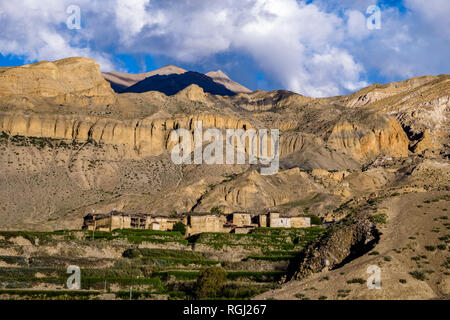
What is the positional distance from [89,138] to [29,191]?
33.4m

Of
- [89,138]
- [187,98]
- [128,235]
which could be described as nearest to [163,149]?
[89,138]

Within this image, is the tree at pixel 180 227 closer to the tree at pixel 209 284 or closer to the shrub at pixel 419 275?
the tree at pixel 209 284

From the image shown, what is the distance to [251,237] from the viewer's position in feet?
204

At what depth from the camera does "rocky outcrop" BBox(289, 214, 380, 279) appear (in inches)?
1471

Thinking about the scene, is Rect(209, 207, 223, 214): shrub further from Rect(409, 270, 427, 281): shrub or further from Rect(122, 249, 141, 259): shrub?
Rect(409, 270, 427, 281): shrub

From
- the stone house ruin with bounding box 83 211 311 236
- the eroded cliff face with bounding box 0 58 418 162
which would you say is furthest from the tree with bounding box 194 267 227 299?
the eroded cliff face with bounding box 0 58 418 162

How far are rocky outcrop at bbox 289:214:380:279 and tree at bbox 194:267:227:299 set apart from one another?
4527 mm

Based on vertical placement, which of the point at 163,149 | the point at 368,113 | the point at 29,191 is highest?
the point at 368,113

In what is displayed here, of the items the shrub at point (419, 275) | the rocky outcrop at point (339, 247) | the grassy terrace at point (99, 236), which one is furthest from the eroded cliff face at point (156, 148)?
the shrub at point (419, 275)

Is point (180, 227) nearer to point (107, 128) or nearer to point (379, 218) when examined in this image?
point (379, 218)

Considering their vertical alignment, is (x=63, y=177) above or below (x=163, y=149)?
below

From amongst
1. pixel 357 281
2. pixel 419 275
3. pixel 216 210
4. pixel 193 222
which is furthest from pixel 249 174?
pixel 357 281
